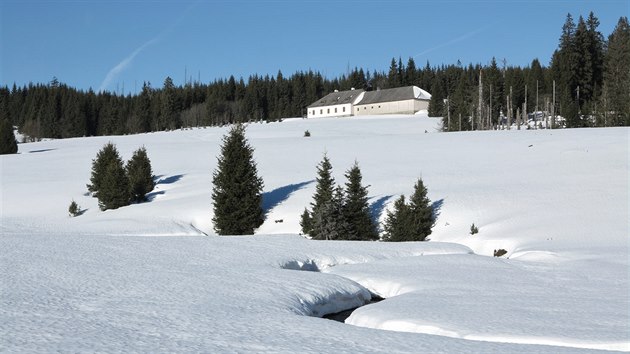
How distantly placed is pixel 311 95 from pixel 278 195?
114159mm

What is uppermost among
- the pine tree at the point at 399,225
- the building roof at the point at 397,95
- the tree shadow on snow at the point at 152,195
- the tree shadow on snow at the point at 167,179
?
the building roof at the point at 397,95

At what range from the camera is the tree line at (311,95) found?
94.4 metres

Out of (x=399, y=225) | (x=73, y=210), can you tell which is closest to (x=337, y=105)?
(x=73, y=210)

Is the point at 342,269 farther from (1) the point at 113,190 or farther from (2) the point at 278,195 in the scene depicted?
(1) the point at 113,190

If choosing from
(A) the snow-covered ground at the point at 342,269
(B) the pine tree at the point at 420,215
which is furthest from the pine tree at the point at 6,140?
(B) the pine tree at the point at 420,215

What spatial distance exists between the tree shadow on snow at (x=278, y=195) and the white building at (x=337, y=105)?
87496mm

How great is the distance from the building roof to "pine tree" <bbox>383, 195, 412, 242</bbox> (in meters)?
91.1

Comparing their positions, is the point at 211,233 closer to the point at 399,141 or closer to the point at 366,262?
the point at 366,262

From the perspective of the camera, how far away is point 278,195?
38375mm

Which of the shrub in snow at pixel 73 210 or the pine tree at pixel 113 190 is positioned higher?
the pine tree at pixel 113 190

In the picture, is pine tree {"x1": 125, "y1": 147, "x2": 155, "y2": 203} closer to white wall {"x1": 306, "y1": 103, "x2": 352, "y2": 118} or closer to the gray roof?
white wall {"x1": 306, "y1": 103, "x2": 352, "y2": 118}

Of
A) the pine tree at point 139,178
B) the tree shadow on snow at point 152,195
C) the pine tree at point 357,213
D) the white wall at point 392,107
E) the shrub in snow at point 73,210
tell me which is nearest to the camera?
the pine tree at point 357,213

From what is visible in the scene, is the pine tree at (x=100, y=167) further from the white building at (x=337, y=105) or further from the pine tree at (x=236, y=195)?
the white building at (x=337, y=105)

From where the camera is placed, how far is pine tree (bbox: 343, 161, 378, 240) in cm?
3022
